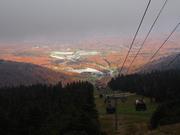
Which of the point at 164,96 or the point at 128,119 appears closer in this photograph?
the point at 128,119

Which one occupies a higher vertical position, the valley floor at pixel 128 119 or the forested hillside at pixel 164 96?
the forested hillside at pixel 164 96

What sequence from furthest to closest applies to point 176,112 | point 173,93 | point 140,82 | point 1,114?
point 140,82 → point 173,93 → point 1,114 → point 176,112

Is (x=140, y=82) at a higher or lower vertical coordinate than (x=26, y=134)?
higher

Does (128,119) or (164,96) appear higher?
(164,96)

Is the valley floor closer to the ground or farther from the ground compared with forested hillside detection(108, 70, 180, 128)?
closer to the ground

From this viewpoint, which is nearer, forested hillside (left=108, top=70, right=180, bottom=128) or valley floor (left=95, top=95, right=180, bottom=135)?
forested hillside (left=108, top=70, right=180, bottom=128)

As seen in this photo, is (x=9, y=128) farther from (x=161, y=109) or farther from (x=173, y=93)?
(x=173, y=93)

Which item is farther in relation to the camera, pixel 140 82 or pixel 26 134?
pixel 140 82

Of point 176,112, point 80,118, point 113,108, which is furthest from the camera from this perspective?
point 176,112

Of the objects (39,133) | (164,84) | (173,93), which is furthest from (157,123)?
(164,84)

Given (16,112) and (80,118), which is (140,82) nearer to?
(16,112)

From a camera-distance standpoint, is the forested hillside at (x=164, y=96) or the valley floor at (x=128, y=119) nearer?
the forested hillside at (x=164, y=96)
